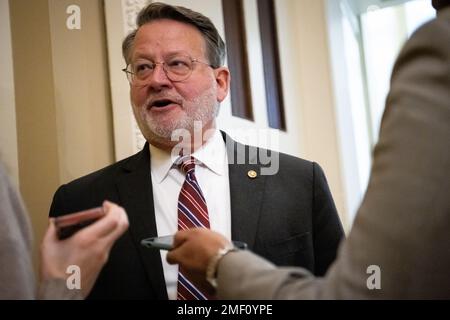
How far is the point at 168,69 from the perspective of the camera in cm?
100

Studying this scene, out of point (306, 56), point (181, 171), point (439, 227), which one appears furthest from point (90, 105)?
point (306, 56)

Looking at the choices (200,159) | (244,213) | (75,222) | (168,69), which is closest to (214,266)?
(75,222)

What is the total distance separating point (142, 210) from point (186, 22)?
453 millimetres

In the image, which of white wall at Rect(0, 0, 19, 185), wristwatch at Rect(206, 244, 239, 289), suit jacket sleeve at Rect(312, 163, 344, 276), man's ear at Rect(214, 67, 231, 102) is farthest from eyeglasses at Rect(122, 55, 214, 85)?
wristwatch at Rect(206, 244, 239, 289)

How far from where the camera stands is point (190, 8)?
3.92 ft

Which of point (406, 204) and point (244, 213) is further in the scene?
point (244, 213)

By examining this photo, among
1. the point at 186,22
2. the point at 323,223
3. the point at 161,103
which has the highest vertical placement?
the point at 186,22

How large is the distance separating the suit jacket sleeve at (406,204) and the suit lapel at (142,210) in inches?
10.9

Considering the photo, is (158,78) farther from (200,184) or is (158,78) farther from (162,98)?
(200,184)

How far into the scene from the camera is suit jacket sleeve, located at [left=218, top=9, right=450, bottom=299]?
0.54 m

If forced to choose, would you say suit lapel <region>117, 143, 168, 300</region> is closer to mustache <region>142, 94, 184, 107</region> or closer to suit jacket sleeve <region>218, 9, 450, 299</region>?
mustache <region>142, 94, 184, 107</region>

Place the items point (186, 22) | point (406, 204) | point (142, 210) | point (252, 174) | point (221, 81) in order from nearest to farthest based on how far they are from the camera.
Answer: point (406, 204)
point (142, 210)
point (252, 174)
point (186, 22)
point (221, 81)

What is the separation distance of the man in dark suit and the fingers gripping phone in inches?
4.3
